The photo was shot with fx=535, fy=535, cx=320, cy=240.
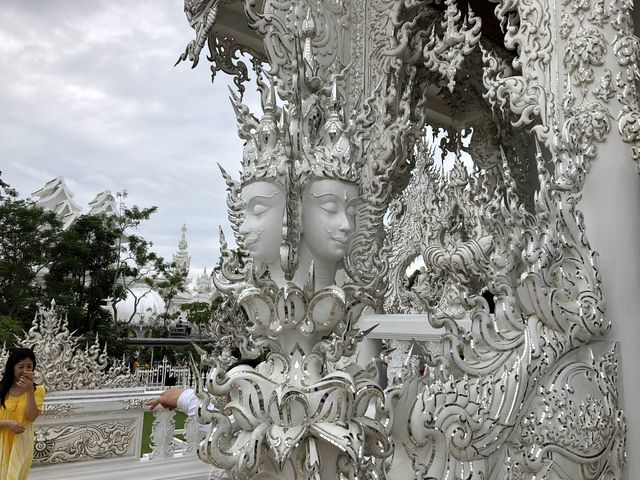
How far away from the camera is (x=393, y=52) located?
312 centimetres

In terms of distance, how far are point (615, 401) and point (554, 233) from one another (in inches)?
22.4

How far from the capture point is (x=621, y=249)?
192 cm

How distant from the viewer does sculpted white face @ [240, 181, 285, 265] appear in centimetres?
117

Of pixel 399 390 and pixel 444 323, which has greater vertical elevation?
pixel 444 323

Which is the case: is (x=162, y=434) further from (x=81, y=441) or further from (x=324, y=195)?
(x=324, y=195)

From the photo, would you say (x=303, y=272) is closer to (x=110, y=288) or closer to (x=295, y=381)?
(x=295, y=381)

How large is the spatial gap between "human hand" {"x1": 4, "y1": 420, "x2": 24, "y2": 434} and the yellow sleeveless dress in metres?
0.03

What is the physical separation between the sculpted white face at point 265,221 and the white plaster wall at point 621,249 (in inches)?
50.4

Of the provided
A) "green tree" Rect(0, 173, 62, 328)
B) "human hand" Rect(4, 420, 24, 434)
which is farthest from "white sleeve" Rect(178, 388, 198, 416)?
"green tree" Rect(0, 173, 62, 328)

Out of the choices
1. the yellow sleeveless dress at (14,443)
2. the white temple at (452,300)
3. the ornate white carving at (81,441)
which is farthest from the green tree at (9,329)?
the white temple at (452,300)

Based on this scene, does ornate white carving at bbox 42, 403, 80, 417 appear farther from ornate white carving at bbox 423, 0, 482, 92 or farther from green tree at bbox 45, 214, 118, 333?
green tree at bbox 45, 214, 118, 333

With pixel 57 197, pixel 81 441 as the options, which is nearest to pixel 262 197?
pixel 81 441

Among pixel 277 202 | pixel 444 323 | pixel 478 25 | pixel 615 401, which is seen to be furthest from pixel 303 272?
pixel 478 25

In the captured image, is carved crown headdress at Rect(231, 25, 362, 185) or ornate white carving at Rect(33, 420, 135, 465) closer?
carved crown headdress at Rect(231, 25, 362, 185)
